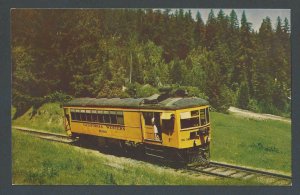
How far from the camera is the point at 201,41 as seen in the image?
10.6 m

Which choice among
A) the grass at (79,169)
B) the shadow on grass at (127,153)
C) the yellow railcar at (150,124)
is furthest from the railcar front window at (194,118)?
the grass at (79,169)

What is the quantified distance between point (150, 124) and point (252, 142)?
6.72ft

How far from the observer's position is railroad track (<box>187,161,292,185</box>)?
32.7 ft

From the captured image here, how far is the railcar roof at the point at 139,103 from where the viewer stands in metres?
9.98

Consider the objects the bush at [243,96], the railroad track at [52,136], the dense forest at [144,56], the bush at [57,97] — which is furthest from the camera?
the railroad track at [52,136]

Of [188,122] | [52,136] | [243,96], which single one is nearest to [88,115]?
[52,136]

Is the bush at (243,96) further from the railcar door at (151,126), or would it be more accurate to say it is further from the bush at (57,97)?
the bush at (57,97)

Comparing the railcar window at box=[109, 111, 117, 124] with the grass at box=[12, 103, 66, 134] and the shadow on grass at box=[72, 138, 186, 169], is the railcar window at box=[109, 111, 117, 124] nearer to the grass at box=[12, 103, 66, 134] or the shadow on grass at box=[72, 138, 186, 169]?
the shadow on grass at box=[72, 138, 186, 169]

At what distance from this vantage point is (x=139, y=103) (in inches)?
404

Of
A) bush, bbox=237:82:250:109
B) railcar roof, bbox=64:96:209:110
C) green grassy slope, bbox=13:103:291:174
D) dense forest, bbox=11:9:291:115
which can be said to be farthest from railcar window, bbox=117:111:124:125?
bush, bbox=237:82:250:109

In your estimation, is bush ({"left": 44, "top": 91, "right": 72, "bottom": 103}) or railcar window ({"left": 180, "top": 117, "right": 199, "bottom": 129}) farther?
bush ({"left": 44, "top": 91, "right": 72, "bottom": 103})

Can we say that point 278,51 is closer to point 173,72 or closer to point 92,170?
point 173,72

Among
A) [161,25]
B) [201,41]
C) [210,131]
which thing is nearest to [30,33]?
[161,25]

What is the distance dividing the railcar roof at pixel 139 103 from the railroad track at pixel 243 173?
4.15 feet
